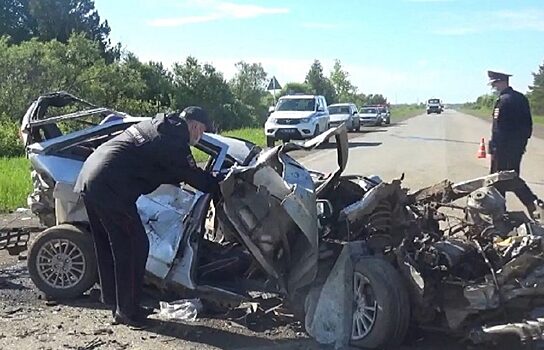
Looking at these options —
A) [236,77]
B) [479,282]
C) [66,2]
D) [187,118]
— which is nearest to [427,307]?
[479,282]

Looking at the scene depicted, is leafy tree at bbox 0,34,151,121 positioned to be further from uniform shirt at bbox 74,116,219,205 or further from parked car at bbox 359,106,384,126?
uniform shirt at bbox 74,116,219,205

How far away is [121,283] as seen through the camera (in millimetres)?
6195

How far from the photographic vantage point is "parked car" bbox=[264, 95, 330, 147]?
28.6m

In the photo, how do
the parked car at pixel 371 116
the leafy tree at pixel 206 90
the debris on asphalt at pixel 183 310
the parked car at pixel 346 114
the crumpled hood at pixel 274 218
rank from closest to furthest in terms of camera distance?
the crumpled hood at pixel 274 218, the debris on asphalt at pixel 183 310, the parked car at pixel 346 114, the leafy tree at pixel 206 90, the parked car at pixel 371 116

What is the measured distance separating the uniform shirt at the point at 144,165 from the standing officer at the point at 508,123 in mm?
5483

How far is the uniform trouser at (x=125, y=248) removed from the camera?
20.0ft

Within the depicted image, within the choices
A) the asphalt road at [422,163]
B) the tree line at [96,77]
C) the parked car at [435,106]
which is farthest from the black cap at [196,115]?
the parked car at [435,106]

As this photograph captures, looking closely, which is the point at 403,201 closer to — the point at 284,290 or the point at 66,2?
the point at 284,290

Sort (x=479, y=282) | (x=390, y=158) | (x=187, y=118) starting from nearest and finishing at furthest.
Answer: (x=479, y=282) < (x=187, y=118) < (x=390, y=158)

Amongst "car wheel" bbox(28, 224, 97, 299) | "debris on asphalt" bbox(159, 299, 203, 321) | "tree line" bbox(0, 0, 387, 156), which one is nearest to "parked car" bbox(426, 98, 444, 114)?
"tree line" bbox(0, 0, 387, 156)

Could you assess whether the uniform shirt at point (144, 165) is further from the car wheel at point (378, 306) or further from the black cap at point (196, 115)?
the car wheel at point (378, 306)

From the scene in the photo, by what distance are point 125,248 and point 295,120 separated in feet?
75.2

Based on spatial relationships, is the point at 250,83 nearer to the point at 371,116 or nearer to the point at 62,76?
the point at 371,116

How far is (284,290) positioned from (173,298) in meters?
1.36
